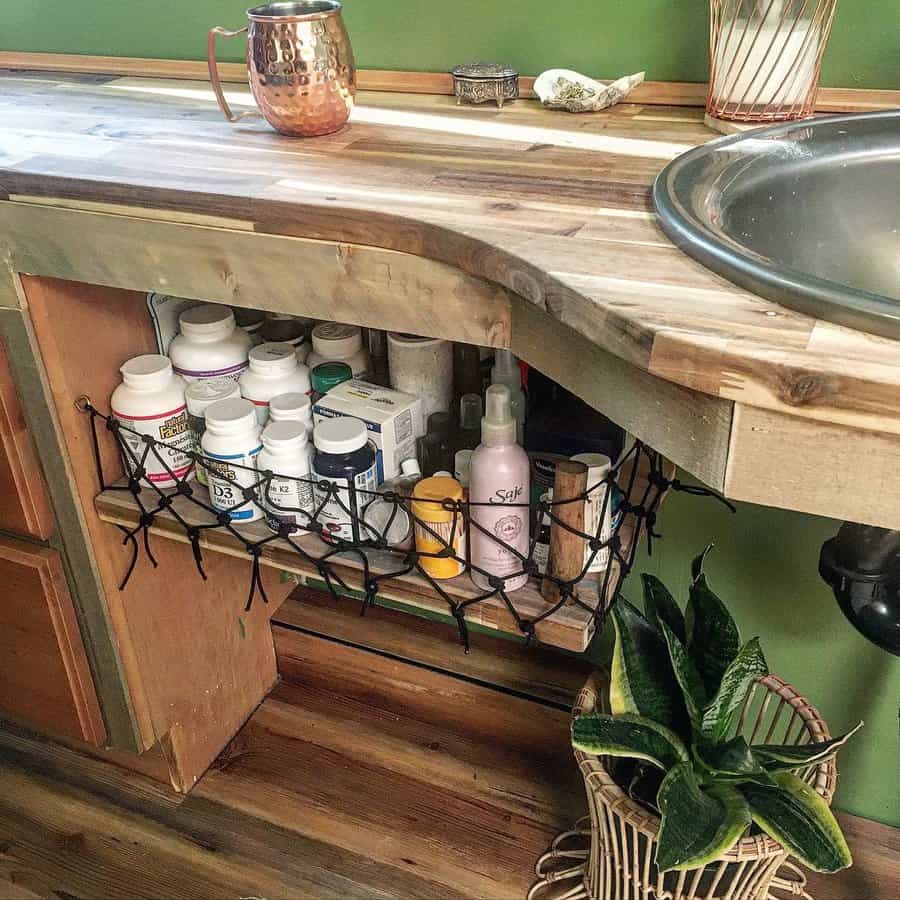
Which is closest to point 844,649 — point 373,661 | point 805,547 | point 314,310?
point 805,547

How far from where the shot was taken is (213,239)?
2.63ft

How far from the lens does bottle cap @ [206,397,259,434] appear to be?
3.08 feet

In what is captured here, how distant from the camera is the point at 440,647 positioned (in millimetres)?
1466

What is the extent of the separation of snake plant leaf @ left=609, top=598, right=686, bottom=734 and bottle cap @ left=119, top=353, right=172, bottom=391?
53cm

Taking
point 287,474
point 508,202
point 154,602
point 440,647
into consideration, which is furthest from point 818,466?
point 440,647

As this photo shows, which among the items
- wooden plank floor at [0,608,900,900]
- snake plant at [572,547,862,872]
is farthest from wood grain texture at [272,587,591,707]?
snake plant at [572,547,862,872]

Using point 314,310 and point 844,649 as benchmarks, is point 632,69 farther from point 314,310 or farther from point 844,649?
point 844,649

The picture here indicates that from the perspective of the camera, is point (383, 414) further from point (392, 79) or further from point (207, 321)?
point (392, 79)

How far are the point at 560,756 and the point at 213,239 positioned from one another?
90 cm

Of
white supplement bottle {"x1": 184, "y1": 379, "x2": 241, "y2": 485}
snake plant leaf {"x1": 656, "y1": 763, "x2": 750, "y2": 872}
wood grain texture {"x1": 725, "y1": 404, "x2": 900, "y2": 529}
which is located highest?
wood grain texture {"x1": 725, "y1": 404, "x2": 900, "y2": 529}

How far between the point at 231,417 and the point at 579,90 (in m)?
0.49

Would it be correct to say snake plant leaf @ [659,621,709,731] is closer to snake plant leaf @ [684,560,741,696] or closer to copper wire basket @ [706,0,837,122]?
snake plant leaf @ [684,560,741,696]

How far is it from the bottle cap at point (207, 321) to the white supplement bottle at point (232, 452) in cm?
10

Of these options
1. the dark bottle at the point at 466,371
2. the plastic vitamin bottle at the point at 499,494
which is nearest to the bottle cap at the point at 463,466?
the plastic vitamin bottle at the point at 499,494
